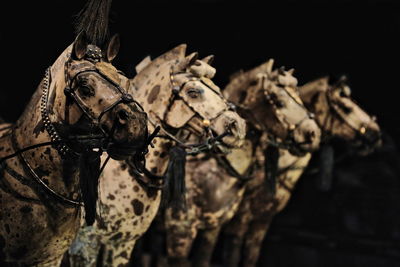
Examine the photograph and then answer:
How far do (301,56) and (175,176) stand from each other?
2428 millimetres

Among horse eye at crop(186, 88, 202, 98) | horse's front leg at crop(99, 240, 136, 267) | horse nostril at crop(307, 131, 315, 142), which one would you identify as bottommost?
horse's front leg at crop(99, 240, 136, 267)

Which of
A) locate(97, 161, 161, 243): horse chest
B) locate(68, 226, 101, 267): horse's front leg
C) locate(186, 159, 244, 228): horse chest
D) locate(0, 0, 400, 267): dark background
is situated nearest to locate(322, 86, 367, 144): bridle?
locate(0, 0, 400, 267): dark background

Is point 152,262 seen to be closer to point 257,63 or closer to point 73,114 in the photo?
point 257,63

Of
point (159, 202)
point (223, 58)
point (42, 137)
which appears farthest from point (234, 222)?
point (42, 137)

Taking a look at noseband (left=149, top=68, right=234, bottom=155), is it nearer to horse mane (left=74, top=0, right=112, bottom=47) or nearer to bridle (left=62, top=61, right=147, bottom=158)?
horse mane (left=74, top=0, right=112, bottom=47)

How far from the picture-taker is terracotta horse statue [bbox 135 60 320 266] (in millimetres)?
4883

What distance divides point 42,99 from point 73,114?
17 centimetres

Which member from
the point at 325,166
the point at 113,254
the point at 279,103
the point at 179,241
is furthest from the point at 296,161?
the point at 113,254

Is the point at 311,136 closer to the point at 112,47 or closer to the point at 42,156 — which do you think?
the point at 112,47

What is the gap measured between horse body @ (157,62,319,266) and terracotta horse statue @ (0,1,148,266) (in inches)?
67.2

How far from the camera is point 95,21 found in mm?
3102

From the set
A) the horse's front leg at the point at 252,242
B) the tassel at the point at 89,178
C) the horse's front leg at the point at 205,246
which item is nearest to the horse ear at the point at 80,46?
the tassel at the point at 89,178

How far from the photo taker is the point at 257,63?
5879 mm

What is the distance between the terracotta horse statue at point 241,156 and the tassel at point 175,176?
2.48 feet
